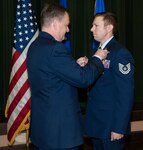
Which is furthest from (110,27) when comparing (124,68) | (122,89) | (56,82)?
(56,82)

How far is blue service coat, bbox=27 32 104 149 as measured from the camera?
1877 mm

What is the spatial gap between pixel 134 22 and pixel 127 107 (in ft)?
11.5

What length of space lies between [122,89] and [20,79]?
1591 mm

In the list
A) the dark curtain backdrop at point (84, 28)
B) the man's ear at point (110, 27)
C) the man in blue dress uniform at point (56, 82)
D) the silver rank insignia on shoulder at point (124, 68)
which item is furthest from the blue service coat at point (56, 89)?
the dark curtain backdrop at point (84, 28)

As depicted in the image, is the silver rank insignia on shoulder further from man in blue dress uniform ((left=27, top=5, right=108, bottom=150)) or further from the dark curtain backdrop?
the dark curtain backdrop

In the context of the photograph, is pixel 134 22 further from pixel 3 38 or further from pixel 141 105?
pixel 3 38

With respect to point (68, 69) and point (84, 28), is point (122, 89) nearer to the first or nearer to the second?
point (68, 69)

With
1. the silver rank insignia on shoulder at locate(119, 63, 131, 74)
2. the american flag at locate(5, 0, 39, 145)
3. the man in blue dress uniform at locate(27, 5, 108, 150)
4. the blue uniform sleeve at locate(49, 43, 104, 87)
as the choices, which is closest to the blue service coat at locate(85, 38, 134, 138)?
the silver rank insignia on shoulder at locate(119, 63, 131, 74)

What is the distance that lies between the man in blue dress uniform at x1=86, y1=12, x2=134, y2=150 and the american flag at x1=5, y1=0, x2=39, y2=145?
1196 millimetres

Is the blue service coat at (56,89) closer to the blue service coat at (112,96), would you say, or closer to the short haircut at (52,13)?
the short haircut at (52,13)

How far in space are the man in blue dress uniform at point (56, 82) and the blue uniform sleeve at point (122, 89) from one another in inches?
10.8

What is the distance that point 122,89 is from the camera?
223 cm

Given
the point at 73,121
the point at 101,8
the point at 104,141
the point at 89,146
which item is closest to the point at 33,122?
the point at 73,121

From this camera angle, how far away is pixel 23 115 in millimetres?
3561
